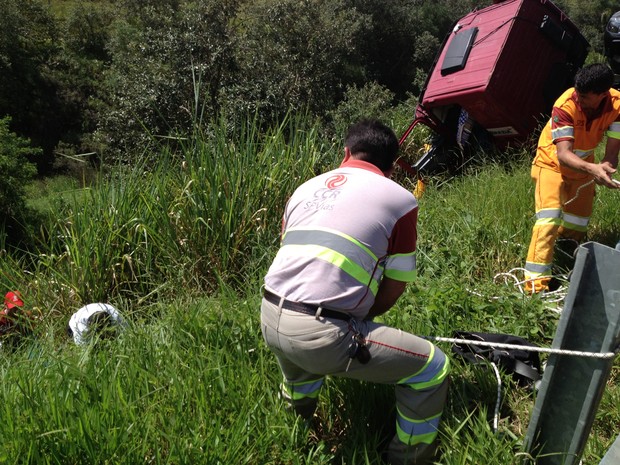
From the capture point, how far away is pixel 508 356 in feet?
8.52

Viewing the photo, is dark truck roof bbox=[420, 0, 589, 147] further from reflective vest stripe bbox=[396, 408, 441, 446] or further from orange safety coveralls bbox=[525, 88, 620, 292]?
reflective vest stripe bbox=[396, 408, 441, 446]

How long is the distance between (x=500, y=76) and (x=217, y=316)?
4.84m

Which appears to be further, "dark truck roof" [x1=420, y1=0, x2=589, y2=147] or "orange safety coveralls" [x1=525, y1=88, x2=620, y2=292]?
"dark truck roof" [x1=420, y1=0, x2=589, y2=147]

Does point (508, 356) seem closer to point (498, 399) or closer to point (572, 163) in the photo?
point (498, 399)

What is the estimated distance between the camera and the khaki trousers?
6.64ft

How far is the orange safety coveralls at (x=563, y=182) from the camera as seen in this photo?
12.4ft

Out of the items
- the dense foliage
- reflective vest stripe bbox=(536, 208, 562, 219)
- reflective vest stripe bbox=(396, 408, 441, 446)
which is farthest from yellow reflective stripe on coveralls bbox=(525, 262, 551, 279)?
the dense foliage

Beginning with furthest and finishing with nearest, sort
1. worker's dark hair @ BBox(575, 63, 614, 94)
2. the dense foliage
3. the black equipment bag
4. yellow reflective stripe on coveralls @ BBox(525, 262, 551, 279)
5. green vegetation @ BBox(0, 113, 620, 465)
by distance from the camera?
1. the dense foliage
2. yellow reflective stripe on coveralls @ BBox(525, 262, 551, 279)
3. worker's dark hair @ BBox(575, 63, 614, 94)
4. the black equipment bag
5. green vegetation @ BBox(0, 113, 620, 465)

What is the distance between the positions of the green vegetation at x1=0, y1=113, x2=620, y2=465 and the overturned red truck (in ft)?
3.20

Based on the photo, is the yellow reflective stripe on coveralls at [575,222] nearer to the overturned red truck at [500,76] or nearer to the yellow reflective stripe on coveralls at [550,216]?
the yellow reflective stripe on coveralls at [550,216]

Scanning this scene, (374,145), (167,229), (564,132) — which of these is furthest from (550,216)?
(167,229)

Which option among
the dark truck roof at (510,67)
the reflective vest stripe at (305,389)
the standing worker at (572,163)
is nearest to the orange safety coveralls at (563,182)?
the standing worker at (572,163)

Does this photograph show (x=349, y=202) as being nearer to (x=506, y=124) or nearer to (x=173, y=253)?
(x=173, y=253)

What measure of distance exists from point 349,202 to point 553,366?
93 cm
